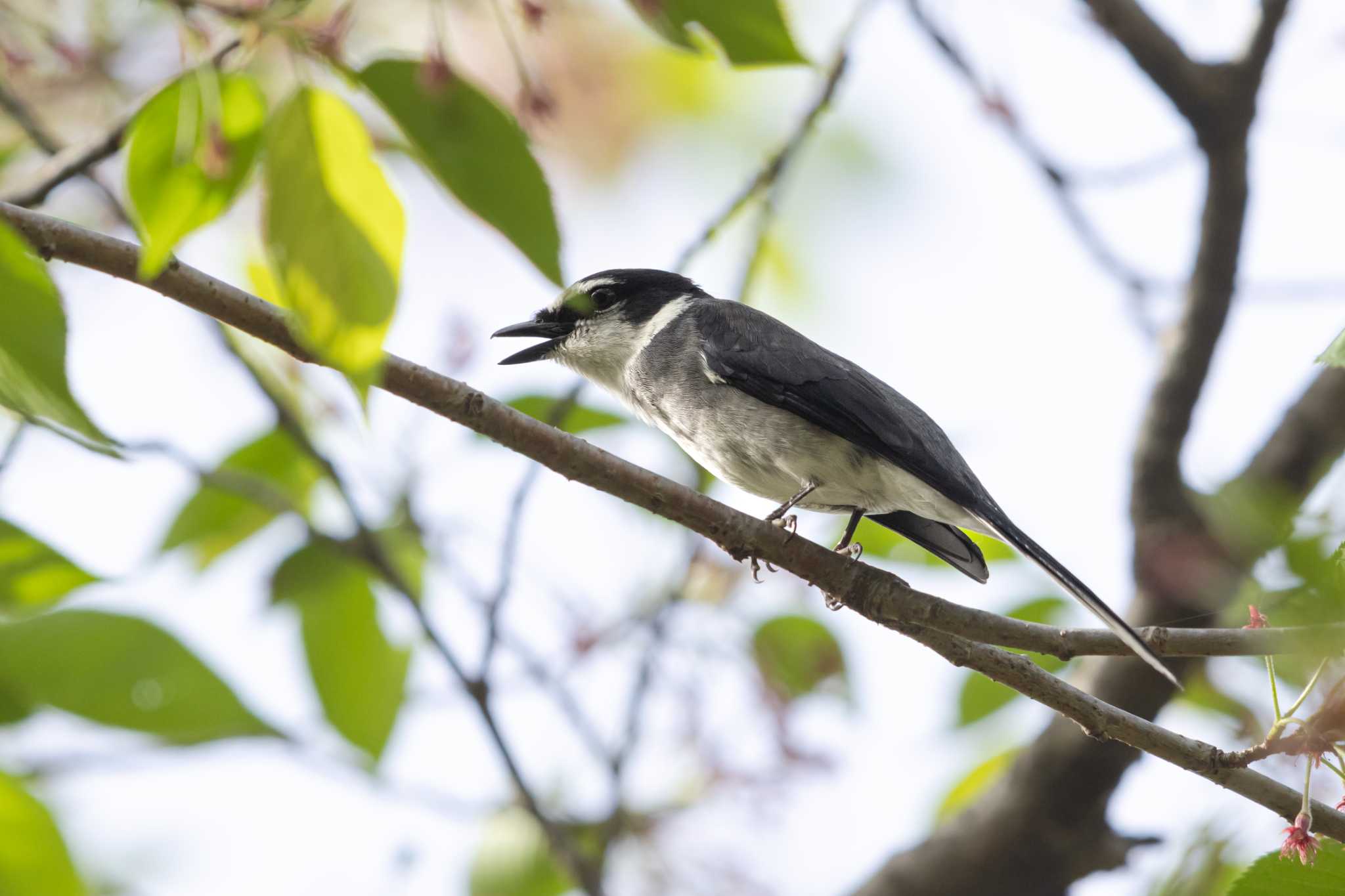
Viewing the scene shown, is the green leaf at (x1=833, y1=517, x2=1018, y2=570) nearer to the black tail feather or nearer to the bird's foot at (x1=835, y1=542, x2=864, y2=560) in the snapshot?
the black tail feather

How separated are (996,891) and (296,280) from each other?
368cm

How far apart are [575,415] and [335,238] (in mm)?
1975

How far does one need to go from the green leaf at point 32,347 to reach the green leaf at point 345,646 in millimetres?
1799

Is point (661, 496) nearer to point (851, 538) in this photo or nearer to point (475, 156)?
point (475, 156)

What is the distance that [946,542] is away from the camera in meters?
3.83

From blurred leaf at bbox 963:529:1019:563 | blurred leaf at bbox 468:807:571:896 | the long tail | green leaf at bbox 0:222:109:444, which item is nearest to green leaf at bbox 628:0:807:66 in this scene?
green leaf at bbox 0:222:109:444

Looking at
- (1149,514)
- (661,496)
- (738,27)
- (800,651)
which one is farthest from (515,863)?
(738,27)

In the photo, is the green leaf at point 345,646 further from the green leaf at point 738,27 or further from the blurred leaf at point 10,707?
the green leaf at point 738,27

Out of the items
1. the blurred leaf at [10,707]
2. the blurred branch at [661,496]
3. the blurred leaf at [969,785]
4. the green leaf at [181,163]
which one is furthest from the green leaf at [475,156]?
the blurred leaf at [969,785]

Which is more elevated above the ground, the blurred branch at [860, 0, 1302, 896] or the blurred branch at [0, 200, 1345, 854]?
the blurred branch at [860, 0, 1302, 896]

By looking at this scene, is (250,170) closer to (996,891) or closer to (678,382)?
(678,382)

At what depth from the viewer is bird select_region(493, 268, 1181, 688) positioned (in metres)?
3.64

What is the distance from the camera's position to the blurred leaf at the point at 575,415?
11.5ft

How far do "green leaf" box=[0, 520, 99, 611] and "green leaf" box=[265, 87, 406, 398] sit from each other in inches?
35.6
